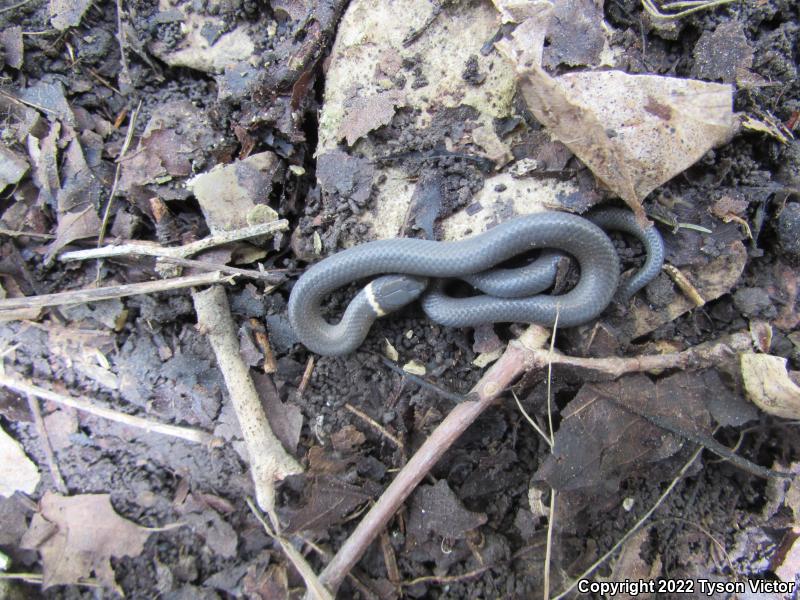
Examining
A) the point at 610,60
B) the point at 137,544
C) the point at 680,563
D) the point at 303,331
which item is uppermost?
the point at 610,60

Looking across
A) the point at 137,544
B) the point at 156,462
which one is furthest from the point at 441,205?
the point at 137,544

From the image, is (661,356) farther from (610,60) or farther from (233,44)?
(233,44)

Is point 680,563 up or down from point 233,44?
down

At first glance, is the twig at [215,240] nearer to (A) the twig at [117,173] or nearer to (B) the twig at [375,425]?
(A) the twig at [117,173]

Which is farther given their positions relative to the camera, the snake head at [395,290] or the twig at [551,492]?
the snake head at [395,290]

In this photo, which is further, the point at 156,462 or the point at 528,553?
the point at 156,462

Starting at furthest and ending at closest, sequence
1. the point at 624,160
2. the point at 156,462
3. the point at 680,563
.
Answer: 1. the point at 156,462
2. the point at 680,563
3. the point at 624,160

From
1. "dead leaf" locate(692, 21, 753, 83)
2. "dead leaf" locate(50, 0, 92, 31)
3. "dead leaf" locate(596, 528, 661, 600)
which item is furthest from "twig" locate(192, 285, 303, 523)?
"dead leaf" locate(692, 21, 753, 83)

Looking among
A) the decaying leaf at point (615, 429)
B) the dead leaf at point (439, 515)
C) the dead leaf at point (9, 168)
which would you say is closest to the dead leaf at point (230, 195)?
the dead leaf at point (9, 168)
